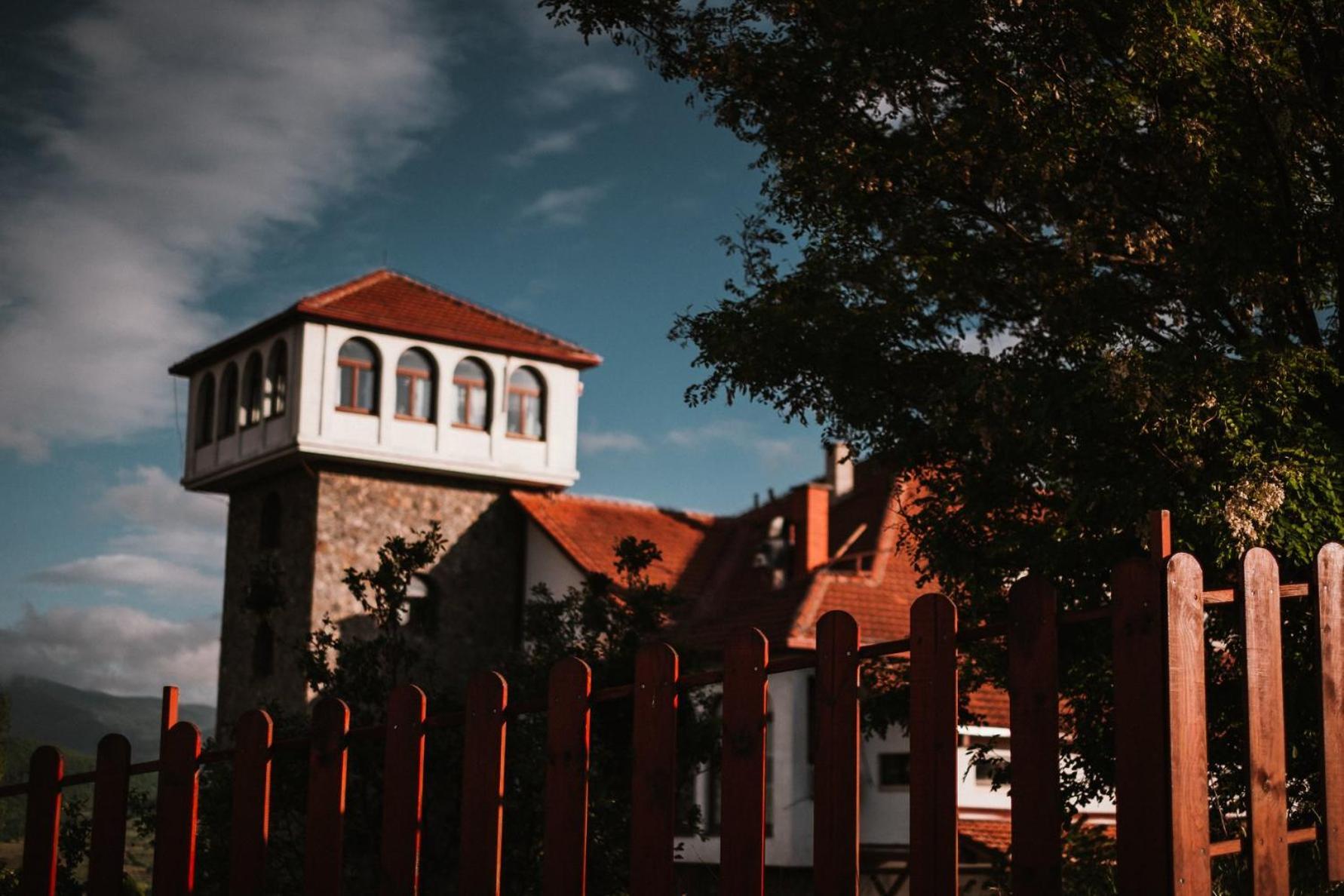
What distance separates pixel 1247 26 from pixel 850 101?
258cm

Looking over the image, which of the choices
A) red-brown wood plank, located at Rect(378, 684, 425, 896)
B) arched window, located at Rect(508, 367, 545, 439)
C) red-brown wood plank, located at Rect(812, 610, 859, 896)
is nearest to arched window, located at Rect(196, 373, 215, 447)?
arched window, located at Rect(508, 367, 545, 439)

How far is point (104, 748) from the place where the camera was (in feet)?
27.6

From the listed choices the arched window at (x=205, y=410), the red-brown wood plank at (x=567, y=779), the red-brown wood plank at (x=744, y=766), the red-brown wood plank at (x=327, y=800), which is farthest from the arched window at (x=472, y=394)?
the red-brown wood plank at (x=744, y=766)

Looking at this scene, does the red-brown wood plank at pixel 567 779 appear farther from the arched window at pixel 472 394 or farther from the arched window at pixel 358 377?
the arched window at pixel 472 394

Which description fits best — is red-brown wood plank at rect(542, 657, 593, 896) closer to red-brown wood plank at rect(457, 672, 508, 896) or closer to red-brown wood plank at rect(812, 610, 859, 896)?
red-brown wood plank at rect(457, 672, 508, 896)

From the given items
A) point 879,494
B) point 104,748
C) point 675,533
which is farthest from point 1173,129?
point 675,533

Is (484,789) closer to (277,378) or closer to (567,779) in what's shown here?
(567,779)

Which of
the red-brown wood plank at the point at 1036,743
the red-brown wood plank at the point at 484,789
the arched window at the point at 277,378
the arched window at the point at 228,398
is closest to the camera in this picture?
the red-brown wood plank at the point at 1036,743

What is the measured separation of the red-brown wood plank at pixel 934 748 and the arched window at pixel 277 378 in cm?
2468

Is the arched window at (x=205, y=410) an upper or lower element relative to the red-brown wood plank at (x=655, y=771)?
upper

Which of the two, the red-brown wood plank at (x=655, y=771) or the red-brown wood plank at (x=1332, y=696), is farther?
the red-brown wood plank at (x=655, y=771)

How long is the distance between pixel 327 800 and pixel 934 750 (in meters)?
3.15

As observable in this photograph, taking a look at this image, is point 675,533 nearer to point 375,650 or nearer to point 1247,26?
point 375,650

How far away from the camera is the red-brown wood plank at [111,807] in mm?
8312
